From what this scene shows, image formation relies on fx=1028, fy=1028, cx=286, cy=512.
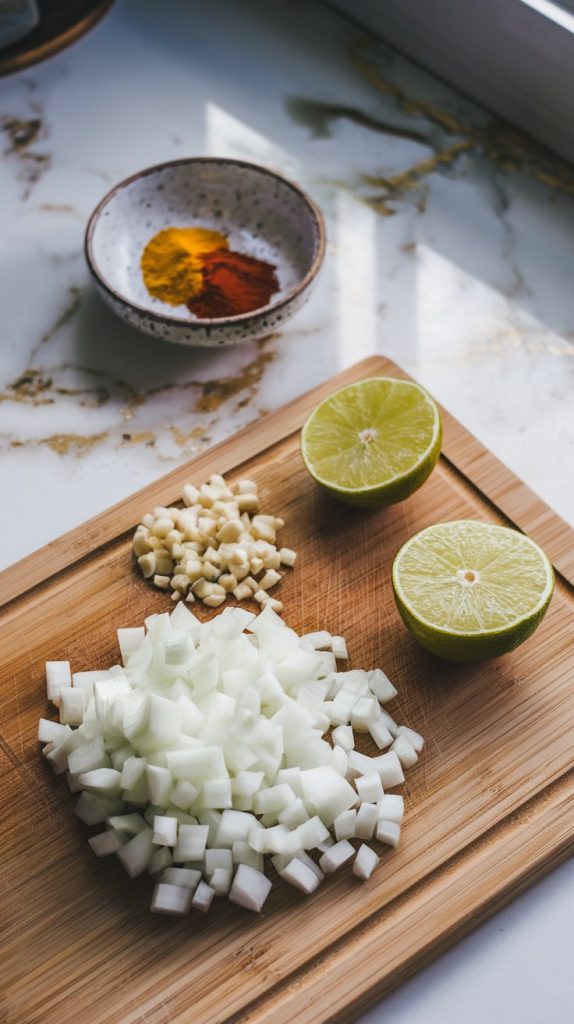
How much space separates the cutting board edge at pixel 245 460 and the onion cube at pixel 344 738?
437 mm

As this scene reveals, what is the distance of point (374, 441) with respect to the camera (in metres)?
1.67

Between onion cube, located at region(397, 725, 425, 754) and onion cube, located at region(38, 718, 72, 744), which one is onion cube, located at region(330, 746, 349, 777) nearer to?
onion cube, located at region(397, 725, 425, 754)

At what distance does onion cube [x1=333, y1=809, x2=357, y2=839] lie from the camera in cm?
142

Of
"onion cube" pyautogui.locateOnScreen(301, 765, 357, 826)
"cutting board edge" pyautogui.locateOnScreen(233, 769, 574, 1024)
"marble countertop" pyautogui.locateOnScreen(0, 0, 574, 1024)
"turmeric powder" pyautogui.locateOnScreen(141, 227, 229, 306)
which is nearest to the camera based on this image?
"cutting board edge" pyautogui.locateOnScreen(233, 769, 574, 1024)

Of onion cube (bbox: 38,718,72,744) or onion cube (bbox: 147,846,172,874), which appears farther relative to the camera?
onion cube (bbox: 38,718,72,744)

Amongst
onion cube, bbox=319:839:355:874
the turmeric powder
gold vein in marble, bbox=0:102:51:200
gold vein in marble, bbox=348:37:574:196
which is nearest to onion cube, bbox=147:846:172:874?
onion cube, bbox=319:839:355:874

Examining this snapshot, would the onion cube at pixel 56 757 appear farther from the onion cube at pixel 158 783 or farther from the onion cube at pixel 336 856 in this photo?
the onion cube at pixel 336 856

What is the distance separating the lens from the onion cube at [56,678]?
5.12 feet

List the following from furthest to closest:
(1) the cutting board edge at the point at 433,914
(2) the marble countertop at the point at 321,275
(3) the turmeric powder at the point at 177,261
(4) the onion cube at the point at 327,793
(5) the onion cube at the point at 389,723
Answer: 1. (3) the turmeric powder at the point at 177,261
2. (2) the marble countertop at the point at 321,275
3. (5) the onion cube at the point at 389,723
4. (4) the onion cube at the point at 327,793
5. (1) the cutting board edge at the point at 433,914

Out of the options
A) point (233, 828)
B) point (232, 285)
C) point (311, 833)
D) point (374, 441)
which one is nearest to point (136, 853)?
point (233, 828)

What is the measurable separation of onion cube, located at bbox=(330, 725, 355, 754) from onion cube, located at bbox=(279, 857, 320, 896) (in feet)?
0.59

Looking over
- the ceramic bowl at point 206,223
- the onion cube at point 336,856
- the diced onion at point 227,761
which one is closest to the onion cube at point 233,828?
the diced onion at point 227,761

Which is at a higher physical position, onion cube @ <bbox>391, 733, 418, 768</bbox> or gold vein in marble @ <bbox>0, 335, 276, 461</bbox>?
onion cube @ <bbox>391, 733, 418, 768</bbox>

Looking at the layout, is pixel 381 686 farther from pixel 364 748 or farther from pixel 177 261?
pixel 177 261
